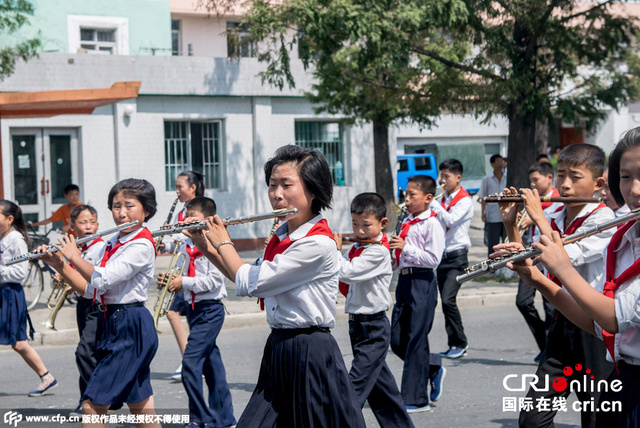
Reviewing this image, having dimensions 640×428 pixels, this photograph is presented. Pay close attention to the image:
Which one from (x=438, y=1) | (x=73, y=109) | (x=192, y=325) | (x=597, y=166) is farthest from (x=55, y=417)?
(x=438, y=1)

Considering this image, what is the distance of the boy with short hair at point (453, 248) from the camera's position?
8.42 metres

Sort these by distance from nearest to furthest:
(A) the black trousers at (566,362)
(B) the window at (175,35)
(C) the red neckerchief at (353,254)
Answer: (A) the black trousers at (566,362)
(C) the red neckerchief at (353,254)
(B) the window at (175,35)

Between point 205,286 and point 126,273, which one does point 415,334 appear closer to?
point 205,286

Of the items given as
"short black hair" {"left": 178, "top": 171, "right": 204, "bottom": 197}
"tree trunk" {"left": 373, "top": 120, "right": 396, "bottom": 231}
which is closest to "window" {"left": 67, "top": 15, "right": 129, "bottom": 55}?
"tree trunk" {"left": 373, "top": 120, "right": 396, "bottom": 231}

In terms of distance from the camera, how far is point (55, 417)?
643cm

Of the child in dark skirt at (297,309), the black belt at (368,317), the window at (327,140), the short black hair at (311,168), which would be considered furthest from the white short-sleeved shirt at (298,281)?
the window at (327,140)

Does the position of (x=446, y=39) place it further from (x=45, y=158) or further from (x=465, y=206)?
(x=45, y=158)

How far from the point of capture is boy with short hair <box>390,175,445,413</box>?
6312mm

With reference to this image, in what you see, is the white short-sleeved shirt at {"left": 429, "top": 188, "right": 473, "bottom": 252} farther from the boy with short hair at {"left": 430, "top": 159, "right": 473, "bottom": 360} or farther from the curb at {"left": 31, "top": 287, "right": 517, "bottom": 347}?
the curb at {"left": 31, "top": 287, "right": 517, "bottom": 347}

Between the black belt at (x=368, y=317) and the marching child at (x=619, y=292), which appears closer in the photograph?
the marching child at (x=619, y=292)

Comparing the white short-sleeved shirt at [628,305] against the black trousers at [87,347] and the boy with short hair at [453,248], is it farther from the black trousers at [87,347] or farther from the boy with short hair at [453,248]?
the boy with short hair at [453,248]

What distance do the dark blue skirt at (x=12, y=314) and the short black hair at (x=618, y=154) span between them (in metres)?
5.33

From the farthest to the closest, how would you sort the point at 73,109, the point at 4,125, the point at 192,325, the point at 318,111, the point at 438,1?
the point at 318,111 < the point at 4,125 < the point at 73,109 < the point at 438,1 < the point at 192,325

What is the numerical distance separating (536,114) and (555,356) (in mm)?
8357
